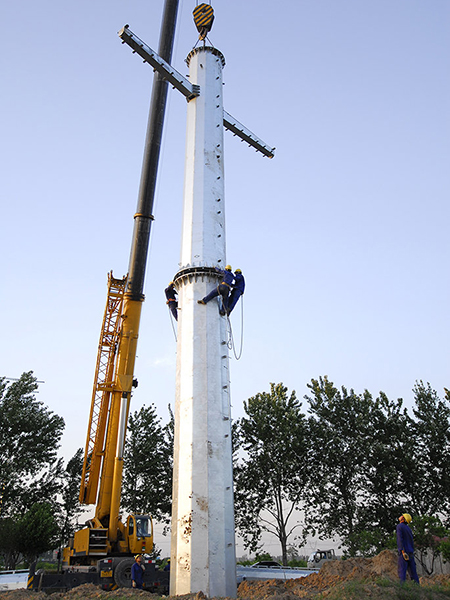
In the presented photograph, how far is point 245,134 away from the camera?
1644 centimetres

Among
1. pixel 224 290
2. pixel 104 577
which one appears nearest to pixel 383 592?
pixel 224 290

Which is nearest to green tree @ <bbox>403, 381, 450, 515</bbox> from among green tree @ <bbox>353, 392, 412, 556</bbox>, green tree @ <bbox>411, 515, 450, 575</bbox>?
green tree @ <bbox>353, 392, 412, 556</bbox>

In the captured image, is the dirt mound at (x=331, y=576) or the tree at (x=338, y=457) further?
the tree at (x=338, y=457)

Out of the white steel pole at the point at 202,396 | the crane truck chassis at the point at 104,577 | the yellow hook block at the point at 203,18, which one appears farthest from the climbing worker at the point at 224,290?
the crane truck chassis at the point at 104,577

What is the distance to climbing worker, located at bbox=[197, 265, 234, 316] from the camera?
34.8 ft

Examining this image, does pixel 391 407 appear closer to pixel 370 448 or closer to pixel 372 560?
pixel 370 448

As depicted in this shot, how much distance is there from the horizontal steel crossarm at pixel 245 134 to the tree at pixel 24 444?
2845 centimetres

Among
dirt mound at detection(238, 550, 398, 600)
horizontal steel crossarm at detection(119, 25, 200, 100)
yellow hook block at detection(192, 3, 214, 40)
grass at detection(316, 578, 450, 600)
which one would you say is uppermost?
yellow hook block at detection(192, 3, 214, 40)

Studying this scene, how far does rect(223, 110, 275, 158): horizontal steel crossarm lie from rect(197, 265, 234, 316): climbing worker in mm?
7023

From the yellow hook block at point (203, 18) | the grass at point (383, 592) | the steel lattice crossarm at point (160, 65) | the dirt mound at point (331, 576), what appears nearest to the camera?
the grass at point (383, 592)

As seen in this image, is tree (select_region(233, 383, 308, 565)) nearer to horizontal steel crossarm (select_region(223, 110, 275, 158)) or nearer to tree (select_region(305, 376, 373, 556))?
tree (select_region(305, 376, 373, 556))

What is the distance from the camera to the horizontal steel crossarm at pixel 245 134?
15.8m

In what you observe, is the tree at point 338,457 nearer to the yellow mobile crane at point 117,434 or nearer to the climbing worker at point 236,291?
the yellow mobile crane at point 117,434

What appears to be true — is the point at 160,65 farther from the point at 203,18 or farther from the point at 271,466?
the point at 271,466
